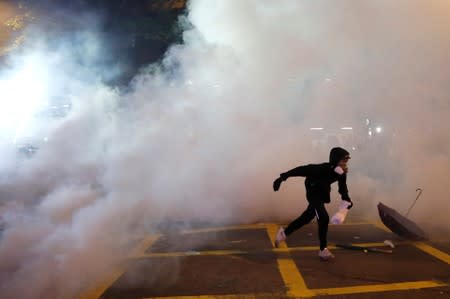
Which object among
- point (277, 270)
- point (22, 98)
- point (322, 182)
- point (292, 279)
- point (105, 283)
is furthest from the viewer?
point (22, 98)

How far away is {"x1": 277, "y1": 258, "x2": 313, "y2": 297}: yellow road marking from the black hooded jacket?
2.71ft

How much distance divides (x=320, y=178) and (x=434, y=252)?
1673mm

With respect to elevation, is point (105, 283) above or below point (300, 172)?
below

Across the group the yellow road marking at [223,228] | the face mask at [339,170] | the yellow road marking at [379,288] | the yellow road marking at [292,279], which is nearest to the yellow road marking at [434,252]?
the yellow road marking at [379,288]

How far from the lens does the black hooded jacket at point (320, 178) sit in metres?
4.85

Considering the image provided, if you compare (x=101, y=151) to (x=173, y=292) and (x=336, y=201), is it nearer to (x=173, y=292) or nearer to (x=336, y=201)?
(x=173, y=292)

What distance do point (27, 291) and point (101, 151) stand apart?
147 inches

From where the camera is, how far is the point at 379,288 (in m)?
3.99

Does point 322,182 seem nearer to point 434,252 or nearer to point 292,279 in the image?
point 292,279

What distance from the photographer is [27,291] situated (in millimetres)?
3967

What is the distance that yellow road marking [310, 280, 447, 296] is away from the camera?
155 inches

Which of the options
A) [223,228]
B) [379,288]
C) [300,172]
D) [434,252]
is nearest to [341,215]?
[300,172]

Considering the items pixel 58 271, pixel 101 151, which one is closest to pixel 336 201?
pixel 101 151

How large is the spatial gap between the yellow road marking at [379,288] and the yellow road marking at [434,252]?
0.78 m
